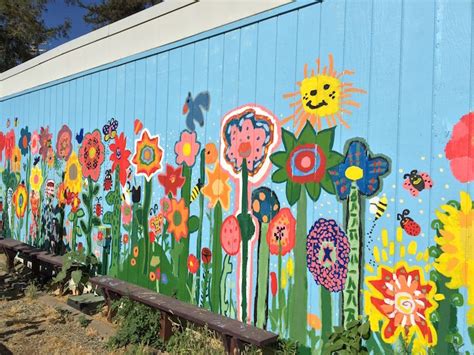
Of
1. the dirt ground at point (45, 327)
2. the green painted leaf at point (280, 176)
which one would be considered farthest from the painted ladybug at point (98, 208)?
the green painted leaf at point (280, 176)

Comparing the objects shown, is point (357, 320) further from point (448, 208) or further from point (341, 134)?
point (341, 134)

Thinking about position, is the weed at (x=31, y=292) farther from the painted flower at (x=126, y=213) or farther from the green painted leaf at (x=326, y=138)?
the green painted leaf at (x=326, y=138)

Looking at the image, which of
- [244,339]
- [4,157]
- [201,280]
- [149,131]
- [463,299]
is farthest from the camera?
[4,157]

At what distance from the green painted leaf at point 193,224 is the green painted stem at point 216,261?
0.90 feet

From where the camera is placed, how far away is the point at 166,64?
4.96 metres

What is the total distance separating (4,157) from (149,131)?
5100 mm

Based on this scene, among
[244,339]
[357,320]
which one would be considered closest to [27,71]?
[244,339]

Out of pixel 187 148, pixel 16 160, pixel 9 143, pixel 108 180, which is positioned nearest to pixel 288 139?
pixel 187 148

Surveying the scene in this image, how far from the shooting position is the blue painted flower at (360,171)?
309 cm

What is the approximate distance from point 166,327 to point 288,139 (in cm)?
222

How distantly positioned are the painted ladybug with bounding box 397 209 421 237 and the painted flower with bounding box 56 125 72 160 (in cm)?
511

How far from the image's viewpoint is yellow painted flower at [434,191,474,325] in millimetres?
2654

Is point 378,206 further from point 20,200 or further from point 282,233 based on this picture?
point 20,200

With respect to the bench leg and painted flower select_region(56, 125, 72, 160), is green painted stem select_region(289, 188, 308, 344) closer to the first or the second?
the bench leg
